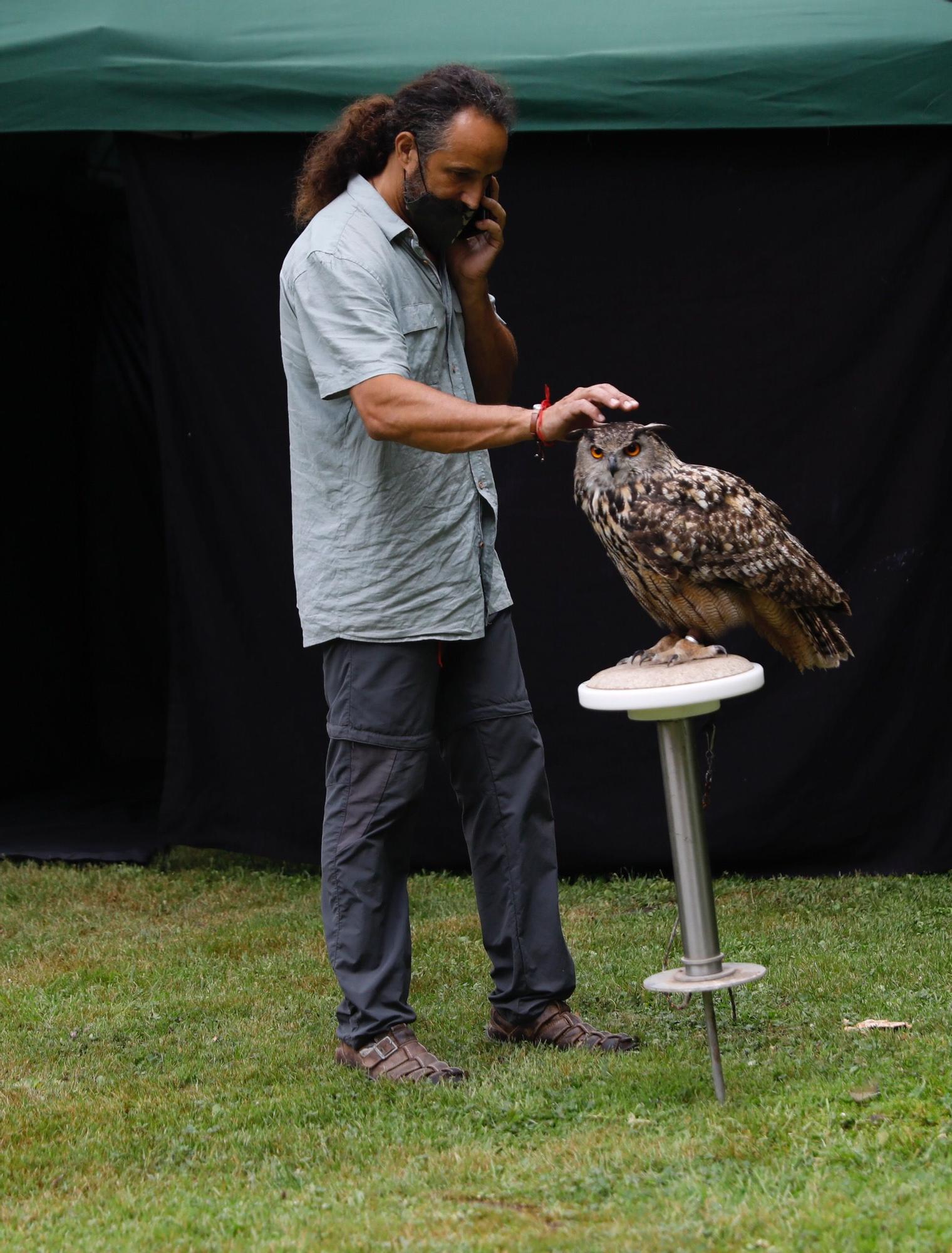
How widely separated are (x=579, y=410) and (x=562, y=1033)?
1.44 m

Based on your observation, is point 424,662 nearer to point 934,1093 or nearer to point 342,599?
point 342,599

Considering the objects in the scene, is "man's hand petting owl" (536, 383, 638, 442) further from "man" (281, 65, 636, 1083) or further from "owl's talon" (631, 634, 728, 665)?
"owl's talon" (631, 634, 728, 665)

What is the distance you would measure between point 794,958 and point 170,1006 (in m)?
1.66

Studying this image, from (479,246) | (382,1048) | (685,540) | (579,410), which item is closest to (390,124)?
(479,246)

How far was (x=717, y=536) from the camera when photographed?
303 cm

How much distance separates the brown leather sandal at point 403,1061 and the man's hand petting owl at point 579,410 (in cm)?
132

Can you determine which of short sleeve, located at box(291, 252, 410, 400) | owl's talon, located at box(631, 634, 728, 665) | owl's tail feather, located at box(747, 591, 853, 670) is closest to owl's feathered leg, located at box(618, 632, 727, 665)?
owl's talon, located at box(631, 634, 728, 665)

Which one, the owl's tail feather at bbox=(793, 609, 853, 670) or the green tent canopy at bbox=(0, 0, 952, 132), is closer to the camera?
the owl's tail feather at bbox=(793, 609, 853, 670)

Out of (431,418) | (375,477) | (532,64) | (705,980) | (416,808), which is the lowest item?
(705,980)

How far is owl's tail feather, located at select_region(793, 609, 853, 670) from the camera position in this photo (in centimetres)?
341

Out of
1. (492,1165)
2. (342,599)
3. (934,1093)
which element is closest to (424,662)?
(342,599)

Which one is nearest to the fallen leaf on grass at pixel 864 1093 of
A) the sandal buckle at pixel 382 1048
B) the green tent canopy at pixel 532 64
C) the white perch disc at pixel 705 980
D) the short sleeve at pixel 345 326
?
the white perch disc at pixel 705 980

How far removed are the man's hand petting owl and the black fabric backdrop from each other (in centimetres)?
244

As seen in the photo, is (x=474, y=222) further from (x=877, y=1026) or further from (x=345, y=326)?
(x=877, y=1026)
